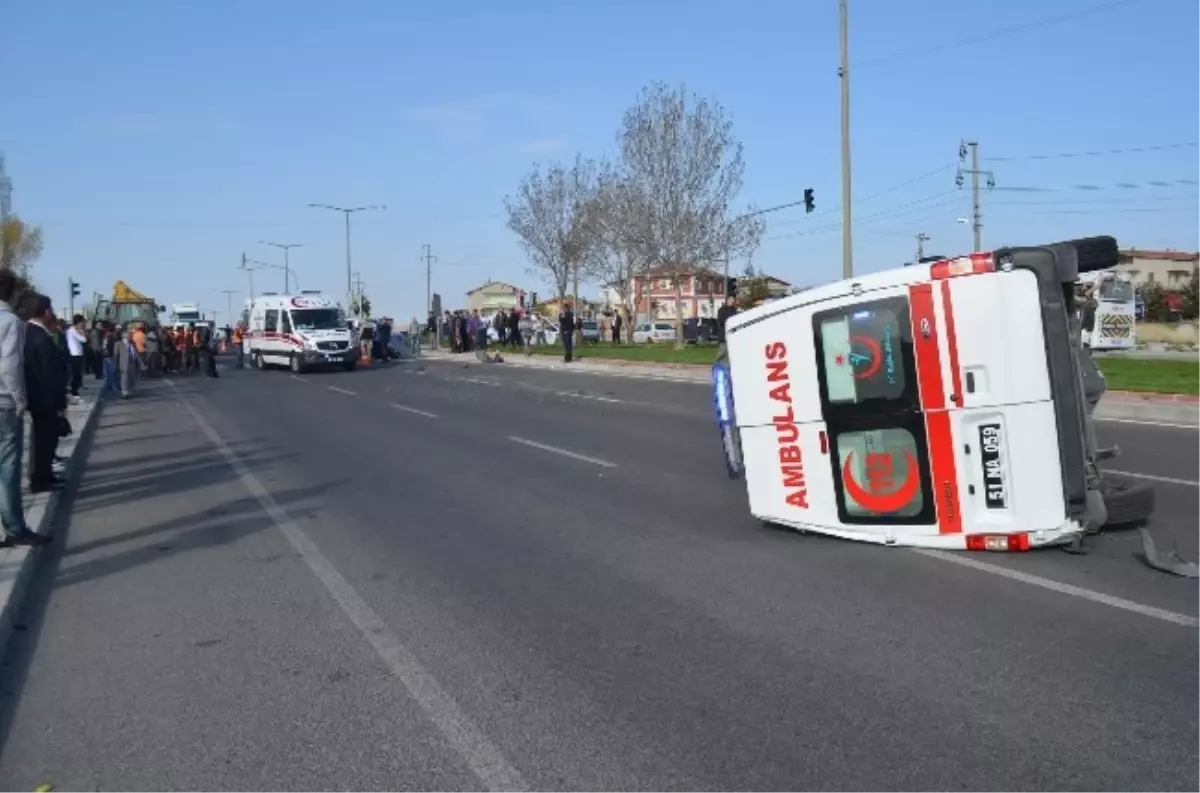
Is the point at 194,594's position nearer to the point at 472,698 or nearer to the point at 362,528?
the point at 362,528

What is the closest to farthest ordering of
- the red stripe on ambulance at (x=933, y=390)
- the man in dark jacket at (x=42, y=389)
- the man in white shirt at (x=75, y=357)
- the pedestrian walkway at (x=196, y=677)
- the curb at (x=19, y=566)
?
the pedestrian walkway at (x=196, y=677) < the curb at (x=19, y=566) < the red stripe on ambulance at (x=933, y=390) < the man in dark jacket at (x=42, y=389) < the man in white shirt at (x=75, y=357)

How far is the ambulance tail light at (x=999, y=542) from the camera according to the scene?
7949 mm

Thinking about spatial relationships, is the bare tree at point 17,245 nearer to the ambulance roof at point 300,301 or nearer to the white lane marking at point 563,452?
the ambulance roof at point 300,301

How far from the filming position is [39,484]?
12.1 metres

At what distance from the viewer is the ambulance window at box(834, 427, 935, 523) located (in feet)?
26.7

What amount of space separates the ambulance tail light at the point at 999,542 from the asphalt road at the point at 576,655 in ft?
0.63

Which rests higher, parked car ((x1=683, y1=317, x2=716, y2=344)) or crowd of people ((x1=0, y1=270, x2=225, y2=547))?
parked car ((x1=683, y1=317, x2=716, y2=344))

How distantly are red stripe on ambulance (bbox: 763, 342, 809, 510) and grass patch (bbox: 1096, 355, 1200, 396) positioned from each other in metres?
12.6

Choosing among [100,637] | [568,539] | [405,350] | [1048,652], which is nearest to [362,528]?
[568,539]

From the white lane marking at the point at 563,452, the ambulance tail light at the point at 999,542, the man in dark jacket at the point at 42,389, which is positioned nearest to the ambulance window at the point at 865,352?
the ambulance tail light at the point at 999,542

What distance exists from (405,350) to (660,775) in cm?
5110

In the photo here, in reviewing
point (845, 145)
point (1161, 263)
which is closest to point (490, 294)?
point (1161, 263)

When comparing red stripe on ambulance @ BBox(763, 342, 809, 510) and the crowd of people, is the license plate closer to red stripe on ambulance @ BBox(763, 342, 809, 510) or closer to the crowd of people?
red stripe on ambulance @ BBox(763, 342, 809, 510)

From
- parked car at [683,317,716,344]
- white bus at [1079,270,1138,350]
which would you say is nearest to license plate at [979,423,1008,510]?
white bus at [1079,270,1138,350]
